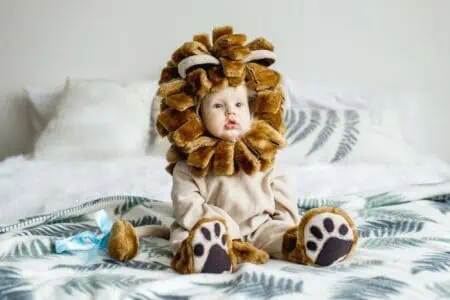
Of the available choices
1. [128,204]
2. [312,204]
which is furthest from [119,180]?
[312,204]

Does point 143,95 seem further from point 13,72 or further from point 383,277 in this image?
point 383,277

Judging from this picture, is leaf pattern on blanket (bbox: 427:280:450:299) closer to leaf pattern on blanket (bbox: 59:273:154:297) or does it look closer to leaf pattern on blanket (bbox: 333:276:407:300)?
leaf pattern on blanket (bbox: 333:276:407:300)

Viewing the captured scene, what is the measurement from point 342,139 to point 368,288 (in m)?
1.41

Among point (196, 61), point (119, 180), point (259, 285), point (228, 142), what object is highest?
point (196, 61)

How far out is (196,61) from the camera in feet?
3.87

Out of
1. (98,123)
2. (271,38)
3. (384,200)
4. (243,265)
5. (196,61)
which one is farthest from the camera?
(271,38)

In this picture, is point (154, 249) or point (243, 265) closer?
point (243, 265)

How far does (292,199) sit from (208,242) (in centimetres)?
30

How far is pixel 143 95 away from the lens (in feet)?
8.36

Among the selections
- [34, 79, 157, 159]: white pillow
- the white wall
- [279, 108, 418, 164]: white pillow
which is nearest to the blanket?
[279, 108, 418, 164]: white pillow

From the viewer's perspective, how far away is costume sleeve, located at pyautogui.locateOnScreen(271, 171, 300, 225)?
126 centimetres

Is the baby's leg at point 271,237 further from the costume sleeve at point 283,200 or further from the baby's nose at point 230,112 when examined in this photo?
the baby's nose at point 230,112

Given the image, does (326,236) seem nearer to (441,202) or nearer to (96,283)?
(96,283)

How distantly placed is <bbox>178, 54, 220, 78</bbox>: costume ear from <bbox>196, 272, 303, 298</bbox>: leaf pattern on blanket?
39 cm
